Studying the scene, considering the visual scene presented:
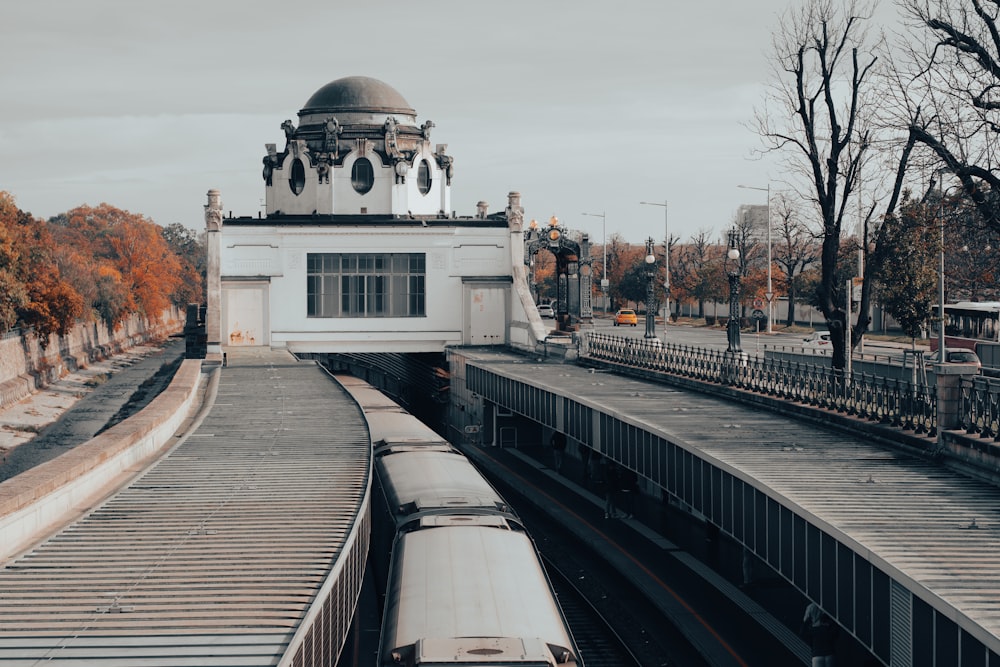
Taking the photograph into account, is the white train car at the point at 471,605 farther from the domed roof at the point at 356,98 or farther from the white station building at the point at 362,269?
the domed roof at the point at 356,98

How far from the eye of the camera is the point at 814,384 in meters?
31.8

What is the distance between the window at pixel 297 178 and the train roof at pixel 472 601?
50.8m

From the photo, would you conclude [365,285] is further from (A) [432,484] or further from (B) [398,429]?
(A) [432,484]

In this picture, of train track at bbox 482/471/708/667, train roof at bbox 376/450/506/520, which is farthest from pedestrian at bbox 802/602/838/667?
train roof at bbox 376/450/506/520

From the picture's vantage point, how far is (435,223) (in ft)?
211

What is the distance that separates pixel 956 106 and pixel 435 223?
3609 centimetres

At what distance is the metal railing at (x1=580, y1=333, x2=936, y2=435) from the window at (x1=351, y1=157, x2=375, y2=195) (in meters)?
23.0

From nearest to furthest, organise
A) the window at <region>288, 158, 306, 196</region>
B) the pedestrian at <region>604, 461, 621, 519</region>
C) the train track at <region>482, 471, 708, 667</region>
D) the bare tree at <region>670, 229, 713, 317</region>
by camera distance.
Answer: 1. the train track at <region>482, 471, 708, 667</region>
2. the pedestrian at <region>604, 461, 621, 519</region>
3. the window at <region>288, 158, 306, 196</region>
4. the bare tree at <region>670, 229, 713, 317</region>

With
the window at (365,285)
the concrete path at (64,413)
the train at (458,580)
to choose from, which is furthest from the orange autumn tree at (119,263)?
the train at (458,580)

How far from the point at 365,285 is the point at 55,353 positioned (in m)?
41.8

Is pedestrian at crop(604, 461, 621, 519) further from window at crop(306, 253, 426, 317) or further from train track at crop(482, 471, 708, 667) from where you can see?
window at crop(306, 253, 426, 317)

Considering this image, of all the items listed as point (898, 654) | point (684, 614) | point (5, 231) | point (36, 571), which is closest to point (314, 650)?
point (36, 571)

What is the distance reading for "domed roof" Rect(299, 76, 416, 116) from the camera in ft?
228

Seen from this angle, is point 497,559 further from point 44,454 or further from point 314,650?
point 44,454
